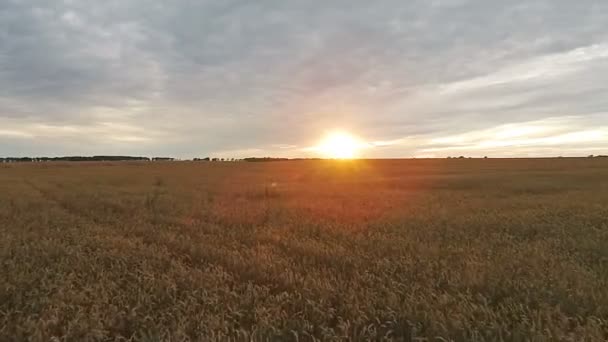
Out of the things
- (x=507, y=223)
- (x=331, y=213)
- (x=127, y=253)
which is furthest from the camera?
(x=331, y=213)

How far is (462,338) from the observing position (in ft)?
12.8

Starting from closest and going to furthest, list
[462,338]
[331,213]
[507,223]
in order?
[462,338]
[507,223]
[331,213]

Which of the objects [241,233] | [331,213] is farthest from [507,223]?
[241,233]

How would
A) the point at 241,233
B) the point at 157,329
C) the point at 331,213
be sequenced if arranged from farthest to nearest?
the point at 331,213
the point at 241,233
the point at 157,329

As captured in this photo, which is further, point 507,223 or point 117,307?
point 507,223

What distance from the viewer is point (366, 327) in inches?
159

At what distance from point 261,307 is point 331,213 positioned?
8.44 m

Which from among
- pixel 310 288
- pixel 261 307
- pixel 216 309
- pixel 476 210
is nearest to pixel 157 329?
pixel 216 309

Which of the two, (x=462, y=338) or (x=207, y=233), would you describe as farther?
(x=207, y=233)

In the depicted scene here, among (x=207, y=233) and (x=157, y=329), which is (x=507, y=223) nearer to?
(x=207, y=233)

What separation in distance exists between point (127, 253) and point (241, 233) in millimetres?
2761

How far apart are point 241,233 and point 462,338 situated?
631cm

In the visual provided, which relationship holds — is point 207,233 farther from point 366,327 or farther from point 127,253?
point 366,327

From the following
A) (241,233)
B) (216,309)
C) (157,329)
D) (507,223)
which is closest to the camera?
(157,329)
